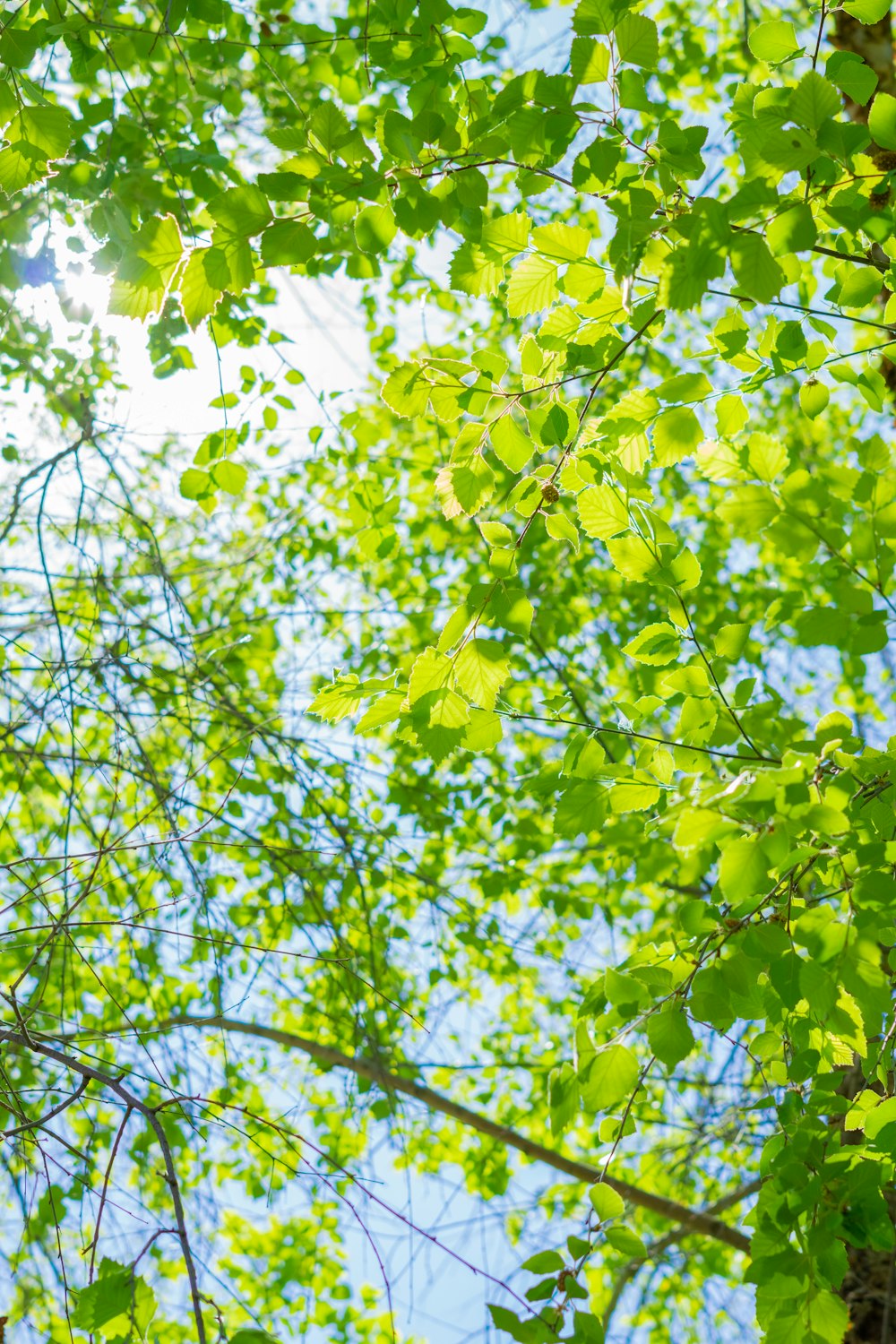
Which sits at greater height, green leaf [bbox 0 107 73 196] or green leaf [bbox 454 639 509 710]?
green leaf [bbox 0 107 73 196]

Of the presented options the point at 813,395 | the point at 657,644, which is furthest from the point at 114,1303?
the point at 813,395

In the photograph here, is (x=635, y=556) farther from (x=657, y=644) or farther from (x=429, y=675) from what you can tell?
(x=429, y=675)

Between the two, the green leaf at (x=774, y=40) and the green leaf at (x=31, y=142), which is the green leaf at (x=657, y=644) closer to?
the green leaf at (x=774, y=40)

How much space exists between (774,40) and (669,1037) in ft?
4.39

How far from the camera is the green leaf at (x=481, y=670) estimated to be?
1284 millimetres

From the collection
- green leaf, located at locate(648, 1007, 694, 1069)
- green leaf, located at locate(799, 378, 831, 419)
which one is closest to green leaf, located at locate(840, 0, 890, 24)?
green leaf, located at locate(799, 378, 831, 419)

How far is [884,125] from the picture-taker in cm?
117

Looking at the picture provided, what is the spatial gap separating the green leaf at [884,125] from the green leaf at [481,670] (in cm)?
80

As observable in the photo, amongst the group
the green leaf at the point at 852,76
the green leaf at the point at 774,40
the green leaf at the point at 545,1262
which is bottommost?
the green leaf at the point at 545,1262

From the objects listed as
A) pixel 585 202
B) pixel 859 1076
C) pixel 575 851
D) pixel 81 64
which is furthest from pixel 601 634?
pixel 81 64

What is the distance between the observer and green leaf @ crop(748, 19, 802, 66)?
4.14 feet

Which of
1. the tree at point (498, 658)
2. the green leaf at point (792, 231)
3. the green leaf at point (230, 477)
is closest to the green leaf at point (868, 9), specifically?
the tree at point (498, 658)

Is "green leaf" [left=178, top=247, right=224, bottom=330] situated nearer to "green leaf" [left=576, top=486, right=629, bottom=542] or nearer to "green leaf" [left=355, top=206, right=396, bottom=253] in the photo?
"green leaf" [left=355, top=206, right=396, bottom=253]

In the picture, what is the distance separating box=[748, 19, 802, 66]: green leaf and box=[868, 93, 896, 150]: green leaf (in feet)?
0.59
